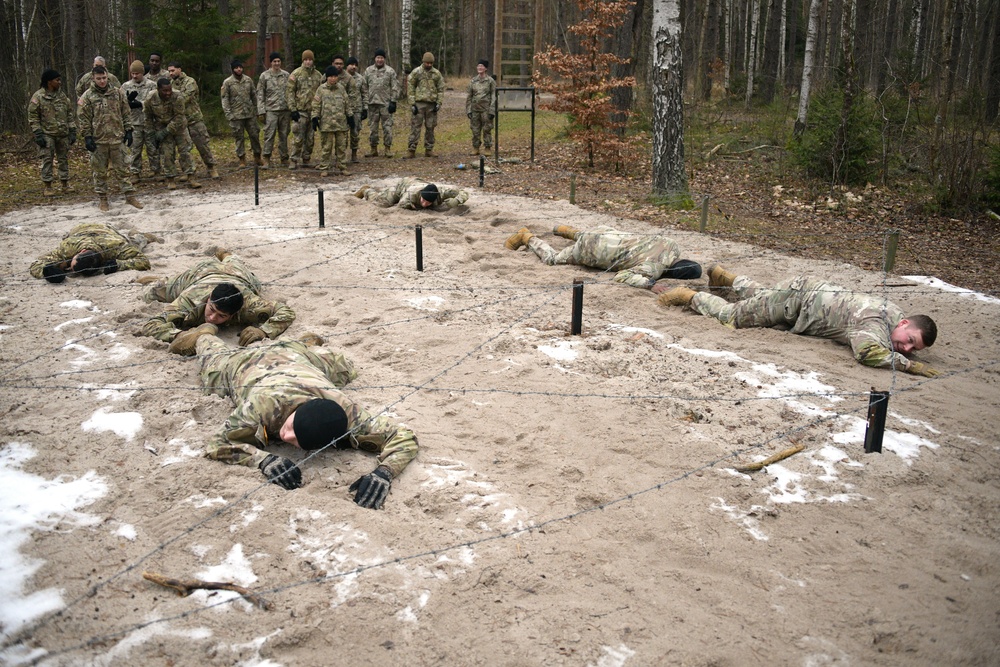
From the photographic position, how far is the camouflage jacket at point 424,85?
16344mm

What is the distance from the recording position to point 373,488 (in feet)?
15.4

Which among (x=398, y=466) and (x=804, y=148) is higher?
(x=804, y=148)

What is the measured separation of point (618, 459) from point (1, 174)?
1458 centimetres

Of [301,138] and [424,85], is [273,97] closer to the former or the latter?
[301,138]

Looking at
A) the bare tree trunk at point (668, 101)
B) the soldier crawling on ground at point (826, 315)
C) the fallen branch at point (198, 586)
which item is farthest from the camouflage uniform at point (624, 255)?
the fallen branch at point (198, 586)

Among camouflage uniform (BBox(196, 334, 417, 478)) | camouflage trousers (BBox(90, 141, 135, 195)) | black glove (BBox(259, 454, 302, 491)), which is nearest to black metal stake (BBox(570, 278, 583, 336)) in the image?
camouflage uniform (BBox(196, 334, 417, 478))

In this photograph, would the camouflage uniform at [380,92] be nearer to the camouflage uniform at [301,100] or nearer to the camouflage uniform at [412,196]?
the camouflage uniform at [301,100]

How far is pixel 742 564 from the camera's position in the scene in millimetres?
4191

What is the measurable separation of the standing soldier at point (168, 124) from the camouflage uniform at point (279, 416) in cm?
942

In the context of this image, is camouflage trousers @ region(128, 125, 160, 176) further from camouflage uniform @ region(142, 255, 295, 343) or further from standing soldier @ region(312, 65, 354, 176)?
camouflage uniform @ region(142, 255, 295, 343)

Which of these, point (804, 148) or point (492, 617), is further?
point (804, 148)

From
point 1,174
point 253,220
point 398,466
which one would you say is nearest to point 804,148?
point 253,220

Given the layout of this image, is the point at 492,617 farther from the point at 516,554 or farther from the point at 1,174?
the point at 1,174

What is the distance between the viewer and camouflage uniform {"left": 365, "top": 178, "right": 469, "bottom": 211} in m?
12.0
